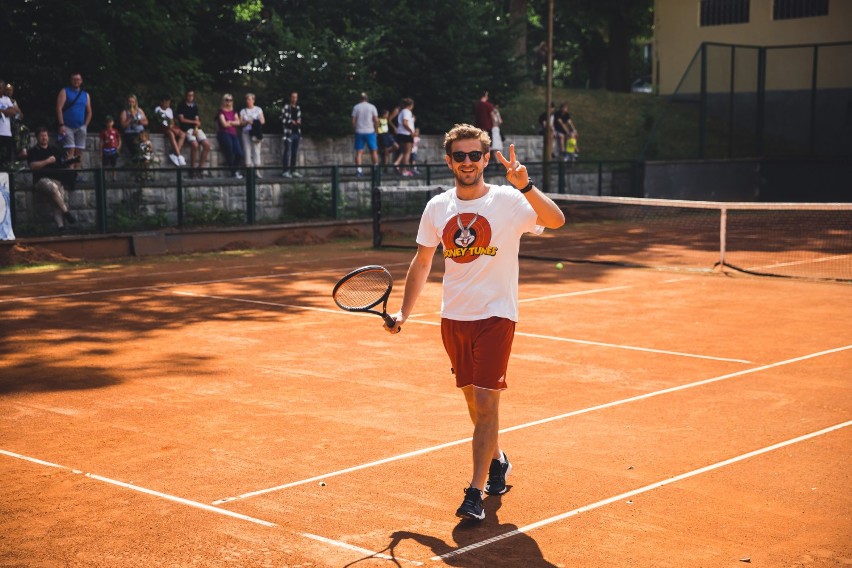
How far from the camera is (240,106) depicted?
3148 cm

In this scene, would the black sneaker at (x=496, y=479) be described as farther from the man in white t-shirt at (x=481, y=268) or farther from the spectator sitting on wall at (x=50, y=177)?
the spectator sitting on wall at (x=50, y=177)

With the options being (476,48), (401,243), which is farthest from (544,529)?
(476,48)

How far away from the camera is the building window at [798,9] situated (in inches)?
1526

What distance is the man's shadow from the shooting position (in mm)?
5922

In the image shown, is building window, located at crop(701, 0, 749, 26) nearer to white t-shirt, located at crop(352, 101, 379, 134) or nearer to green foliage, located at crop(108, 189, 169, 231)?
white t-shirt, located at crop(352, 101, 379, 134)

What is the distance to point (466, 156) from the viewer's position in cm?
662

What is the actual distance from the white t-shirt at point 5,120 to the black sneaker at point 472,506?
1763cm

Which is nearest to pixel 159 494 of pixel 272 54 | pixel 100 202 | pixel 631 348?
pixel 631 348

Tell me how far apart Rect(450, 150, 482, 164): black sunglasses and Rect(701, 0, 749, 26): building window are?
37.1 m

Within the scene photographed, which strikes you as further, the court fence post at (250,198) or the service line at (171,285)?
the court fence post at (250,198)

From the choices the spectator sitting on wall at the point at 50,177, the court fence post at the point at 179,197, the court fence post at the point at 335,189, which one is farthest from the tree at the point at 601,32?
the spectator sitting on wall at the point at 50,177

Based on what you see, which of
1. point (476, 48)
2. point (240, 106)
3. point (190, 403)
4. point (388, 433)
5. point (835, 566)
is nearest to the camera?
point (835, 566)

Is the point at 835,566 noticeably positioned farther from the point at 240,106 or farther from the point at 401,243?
the point at 240,106

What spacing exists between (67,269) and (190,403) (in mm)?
11519
